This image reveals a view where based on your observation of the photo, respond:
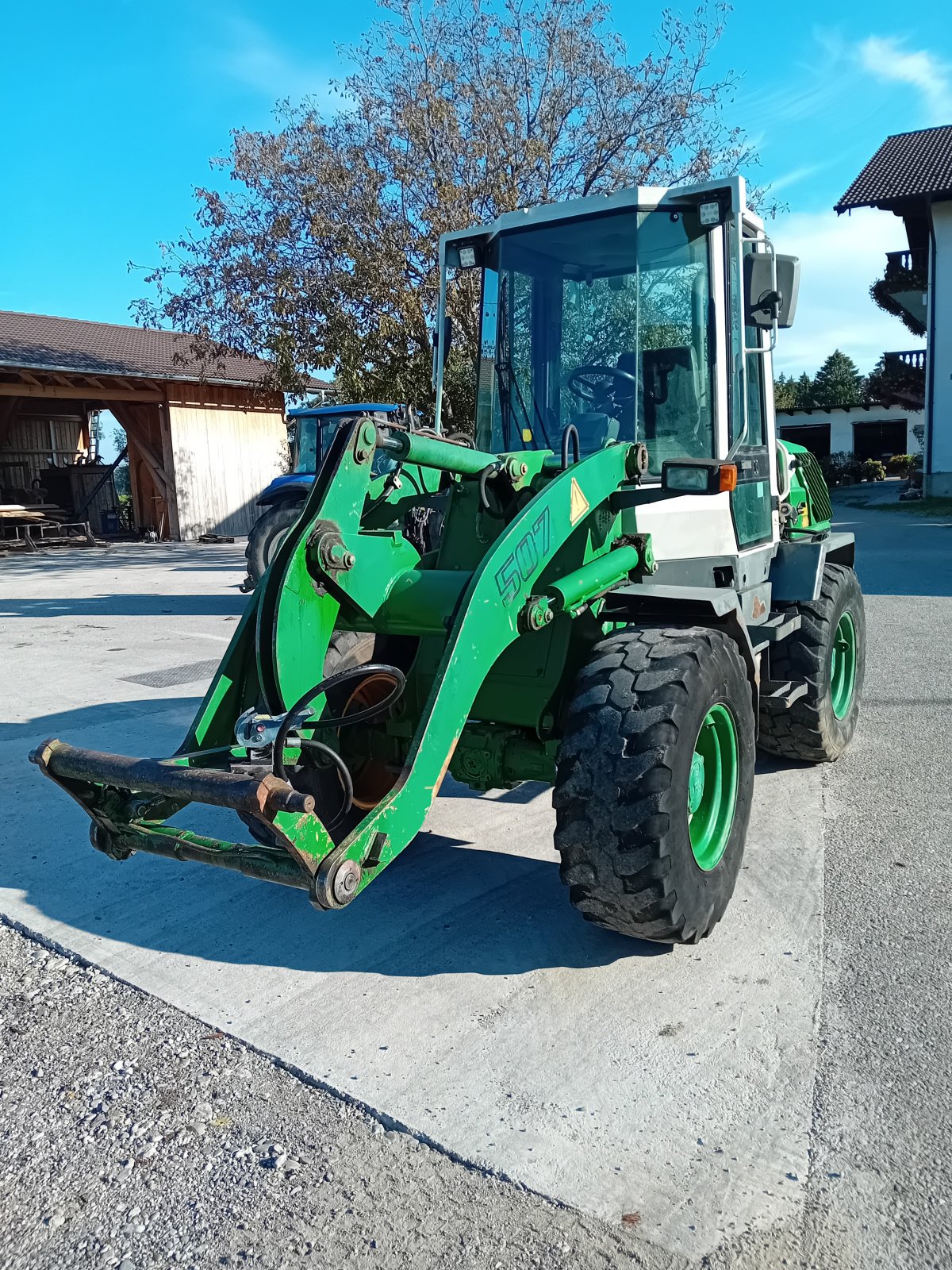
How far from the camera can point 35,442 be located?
28438mm

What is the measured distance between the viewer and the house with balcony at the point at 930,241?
1083 inches

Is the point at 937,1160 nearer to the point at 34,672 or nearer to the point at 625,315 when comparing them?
the point at 625,315

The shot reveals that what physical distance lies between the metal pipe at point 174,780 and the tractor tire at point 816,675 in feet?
10.5

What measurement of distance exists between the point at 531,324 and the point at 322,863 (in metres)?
3.01

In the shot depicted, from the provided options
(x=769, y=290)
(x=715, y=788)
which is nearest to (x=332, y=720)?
(x=715, y=788)

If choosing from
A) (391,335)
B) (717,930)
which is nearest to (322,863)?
(717,930)

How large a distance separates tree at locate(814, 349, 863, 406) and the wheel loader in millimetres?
72250

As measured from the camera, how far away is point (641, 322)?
4.41 metres

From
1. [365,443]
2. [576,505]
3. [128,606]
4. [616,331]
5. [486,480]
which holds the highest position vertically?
[616,331]

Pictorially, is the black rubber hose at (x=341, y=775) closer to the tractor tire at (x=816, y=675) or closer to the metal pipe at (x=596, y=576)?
the metal pipe at (x=596, y=576)

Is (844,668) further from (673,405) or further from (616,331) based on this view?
(616,331)

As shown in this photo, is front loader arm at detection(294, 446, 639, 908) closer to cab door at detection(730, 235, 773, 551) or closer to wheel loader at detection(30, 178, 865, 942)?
wheel loader at detection(30, 178, 865, 942)

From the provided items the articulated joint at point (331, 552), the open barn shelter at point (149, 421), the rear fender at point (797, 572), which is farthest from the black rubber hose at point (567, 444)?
the open barn shelter at point (149, 421)

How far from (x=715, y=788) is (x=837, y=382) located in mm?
82157
